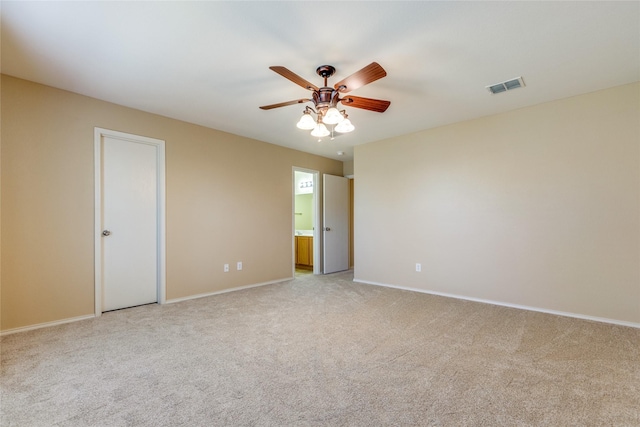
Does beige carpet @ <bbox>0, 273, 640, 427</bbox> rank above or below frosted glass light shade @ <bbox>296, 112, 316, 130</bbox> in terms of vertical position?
below

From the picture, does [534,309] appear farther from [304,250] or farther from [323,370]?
[304,250]

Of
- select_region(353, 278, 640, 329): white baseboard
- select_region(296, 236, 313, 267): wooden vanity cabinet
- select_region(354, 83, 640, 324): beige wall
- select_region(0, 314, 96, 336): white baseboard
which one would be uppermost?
select_region(354, 83, 640, 324): beige wall

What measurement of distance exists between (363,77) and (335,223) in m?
3.97

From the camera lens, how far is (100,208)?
11.1 ft

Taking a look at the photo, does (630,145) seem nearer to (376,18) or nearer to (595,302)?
(595,302)

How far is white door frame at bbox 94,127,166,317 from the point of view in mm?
3318

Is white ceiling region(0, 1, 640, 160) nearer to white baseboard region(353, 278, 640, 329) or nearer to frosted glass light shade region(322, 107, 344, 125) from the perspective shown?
frosted glass light shade region(322, 107, 344, 125)

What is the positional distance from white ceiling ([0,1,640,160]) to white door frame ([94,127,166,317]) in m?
0.39

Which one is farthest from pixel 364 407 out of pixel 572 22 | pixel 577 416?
pixel 572 22

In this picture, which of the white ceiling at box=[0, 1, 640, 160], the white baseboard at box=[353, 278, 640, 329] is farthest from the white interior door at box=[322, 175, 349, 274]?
the white ceiling at box=[0, 1, 640, 160]

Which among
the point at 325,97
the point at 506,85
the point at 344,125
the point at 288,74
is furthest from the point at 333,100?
the point at 506,85

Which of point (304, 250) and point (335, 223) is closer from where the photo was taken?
point (335, 223)

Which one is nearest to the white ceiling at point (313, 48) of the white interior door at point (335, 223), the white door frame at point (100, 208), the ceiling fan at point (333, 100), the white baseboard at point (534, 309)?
the ceiling fan at point (333, 100)

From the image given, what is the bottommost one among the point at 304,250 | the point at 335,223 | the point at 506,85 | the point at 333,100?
the point at 304,250
